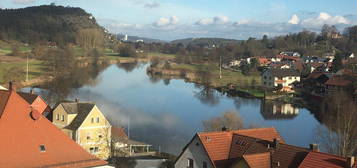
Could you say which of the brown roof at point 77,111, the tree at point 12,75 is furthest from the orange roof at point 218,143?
the tree at point 12,75

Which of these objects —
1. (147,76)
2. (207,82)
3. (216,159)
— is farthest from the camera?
(147,76)

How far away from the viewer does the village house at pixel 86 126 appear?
17.2 m

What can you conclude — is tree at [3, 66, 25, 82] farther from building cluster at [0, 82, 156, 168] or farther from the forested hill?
the forested hill

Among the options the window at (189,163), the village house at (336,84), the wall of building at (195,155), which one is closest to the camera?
the wall of building at (195,155)

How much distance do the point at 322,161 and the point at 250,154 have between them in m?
Result: 1.79

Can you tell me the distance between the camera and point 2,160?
893 centimetres

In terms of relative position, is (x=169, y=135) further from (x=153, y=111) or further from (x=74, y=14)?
(x=74, y=14)

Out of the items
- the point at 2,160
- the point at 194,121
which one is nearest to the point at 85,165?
the point at 2,160

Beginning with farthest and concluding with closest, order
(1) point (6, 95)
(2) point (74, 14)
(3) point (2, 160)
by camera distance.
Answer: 1. (2) point (74, 14)
2. (1) point (6, 95)
3. (3) point (2, 160)

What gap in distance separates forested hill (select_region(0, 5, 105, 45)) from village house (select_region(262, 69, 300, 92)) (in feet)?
188

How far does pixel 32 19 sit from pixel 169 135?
103803mm

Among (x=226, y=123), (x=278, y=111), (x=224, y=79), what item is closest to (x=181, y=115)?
(x=278, y=111)

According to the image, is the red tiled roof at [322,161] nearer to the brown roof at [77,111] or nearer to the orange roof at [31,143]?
the orange roof at [31,143]

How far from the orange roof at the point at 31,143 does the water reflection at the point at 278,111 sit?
23.1 m
